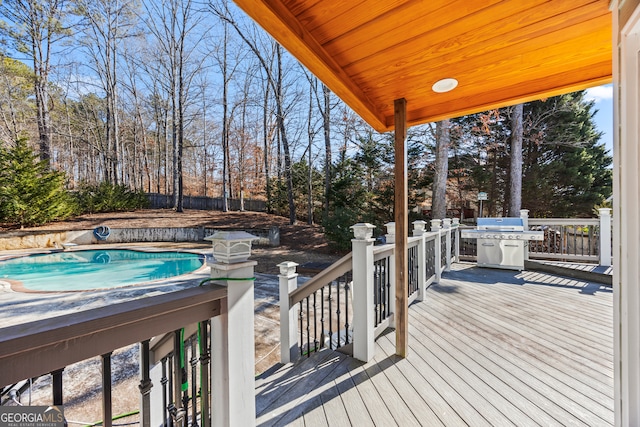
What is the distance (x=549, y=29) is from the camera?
1.48 meters

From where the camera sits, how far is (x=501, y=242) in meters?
5.34

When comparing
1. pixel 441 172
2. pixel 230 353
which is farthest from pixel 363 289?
pixel 441 172

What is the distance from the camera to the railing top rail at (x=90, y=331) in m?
0.68

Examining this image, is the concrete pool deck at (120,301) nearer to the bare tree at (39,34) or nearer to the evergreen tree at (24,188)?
the evergreen tree at (24,188)

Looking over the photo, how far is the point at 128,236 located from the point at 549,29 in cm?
1506

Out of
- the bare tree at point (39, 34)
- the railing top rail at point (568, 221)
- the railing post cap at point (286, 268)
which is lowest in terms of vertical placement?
the railing post cap at point (286, 268)

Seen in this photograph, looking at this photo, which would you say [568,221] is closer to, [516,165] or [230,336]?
[516,165]

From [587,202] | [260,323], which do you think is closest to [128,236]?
[260,323]

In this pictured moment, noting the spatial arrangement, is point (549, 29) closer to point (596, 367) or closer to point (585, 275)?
point (596, 367)

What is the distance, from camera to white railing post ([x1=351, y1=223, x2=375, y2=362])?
240 centimetres

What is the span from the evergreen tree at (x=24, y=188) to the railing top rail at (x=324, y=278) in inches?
542

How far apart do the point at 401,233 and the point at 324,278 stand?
2.78ft

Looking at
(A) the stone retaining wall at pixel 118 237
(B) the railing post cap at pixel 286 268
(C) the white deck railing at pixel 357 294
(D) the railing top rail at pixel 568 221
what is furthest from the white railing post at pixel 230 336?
(A) the stone retaining wall at pixel 118 237

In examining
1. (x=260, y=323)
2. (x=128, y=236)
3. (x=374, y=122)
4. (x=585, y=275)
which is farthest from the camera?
(x=128, y=236)
